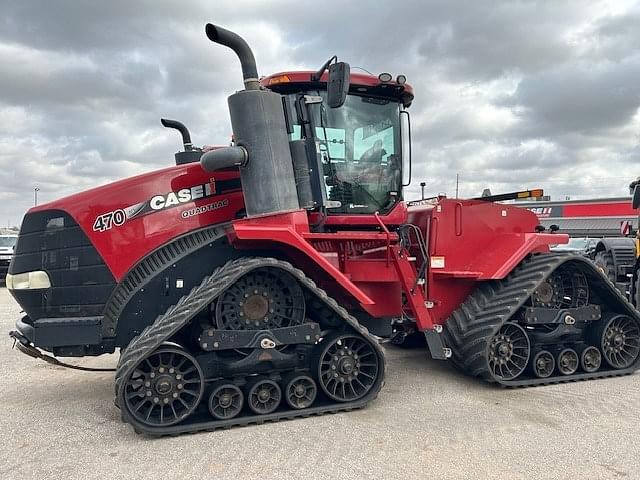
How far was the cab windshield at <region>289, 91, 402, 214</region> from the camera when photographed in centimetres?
531

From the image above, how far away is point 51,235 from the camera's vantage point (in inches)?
187

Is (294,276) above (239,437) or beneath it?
above

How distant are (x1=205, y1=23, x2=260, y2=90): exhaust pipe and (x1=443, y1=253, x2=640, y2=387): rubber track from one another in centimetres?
315

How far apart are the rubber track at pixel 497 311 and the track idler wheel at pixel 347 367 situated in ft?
3.92

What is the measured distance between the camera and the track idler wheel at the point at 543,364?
18.9 ft

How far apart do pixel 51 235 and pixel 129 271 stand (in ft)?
2.44

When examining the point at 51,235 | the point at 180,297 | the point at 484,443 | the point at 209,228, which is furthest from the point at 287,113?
the point at 484,443

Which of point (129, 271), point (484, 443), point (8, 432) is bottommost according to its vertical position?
point (484, 443)

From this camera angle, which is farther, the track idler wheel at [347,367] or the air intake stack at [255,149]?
the track idler wheel at [347,367]

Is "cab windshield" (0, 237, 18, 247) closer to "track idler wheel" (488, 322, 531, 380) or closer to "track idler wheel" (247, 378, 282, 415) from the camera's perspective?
"track idler wheel" (247, 378, 282, 415)

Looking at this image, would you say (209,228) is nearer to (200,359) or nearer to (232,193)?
(232,193)

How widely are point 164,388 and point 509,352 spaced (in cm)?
344

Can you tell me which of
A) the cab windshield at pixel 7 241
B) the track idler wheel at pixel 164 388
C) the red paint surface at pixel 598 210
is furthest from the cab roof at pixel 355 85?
the red paint surface at pixel 598 210

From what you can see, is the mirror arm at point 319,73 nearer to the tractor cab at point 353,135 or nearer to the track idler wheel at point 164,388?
the tractor cab at point 353,135
